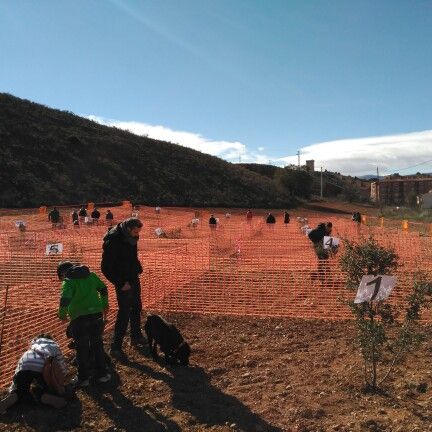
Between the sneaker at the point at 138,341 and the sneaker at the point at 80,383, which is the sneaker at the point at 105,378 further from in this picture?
the sneaker at the point at 138,341

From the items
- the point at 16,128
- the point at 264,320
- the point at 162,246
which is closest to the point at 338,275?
the point at 264,320

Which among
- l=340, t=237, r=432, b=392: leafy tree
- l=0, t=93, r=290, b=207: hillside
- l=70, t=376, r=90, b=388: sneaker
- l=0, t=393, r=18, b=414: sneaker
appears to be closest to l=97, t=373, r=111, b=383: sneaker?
l=70, t=376, r=90, b=388: sneaker

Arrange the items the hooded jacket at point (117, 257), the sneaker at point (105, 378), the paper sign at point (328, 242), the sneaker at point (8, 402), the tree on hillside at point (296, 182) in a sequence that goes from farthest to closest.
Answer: the tree on hillside at point (296, 182), the paper sign at point (328, 242), the hooded jacket at point (117, 257), the sneaker at point (105, 378), the sneaker at point (8, 402)

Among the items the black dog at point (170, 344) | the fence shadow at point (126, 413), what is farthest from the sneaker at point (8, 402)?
the black dog at point (170, 344)

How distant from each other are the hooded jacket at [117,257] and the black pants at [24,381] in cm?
150

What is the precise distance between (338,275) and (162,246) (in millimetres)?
7656

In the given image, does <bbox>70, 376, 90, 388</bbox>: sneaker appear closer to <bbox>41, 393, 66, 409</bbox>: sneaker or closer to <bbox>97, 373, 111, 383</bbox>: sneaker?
<bbox>97, 373, 111, 383</bbox>: sneaker

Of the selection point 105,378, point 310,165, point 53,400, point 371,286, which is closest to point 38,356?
point 53,400

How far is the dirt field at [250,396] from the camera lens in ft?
13.7

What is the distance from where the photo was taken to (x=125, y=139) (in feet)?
207

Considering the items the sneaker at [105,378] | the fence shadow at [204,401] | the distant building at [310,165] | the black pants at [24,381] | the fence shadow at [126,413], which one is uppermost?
the distant building at [310,165]

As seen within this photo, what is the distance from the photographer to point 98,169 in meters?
51.4

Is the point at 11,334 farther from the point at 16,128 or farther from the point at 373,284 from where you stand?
the point at 16,128

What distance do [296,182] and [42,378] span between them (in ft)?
226
